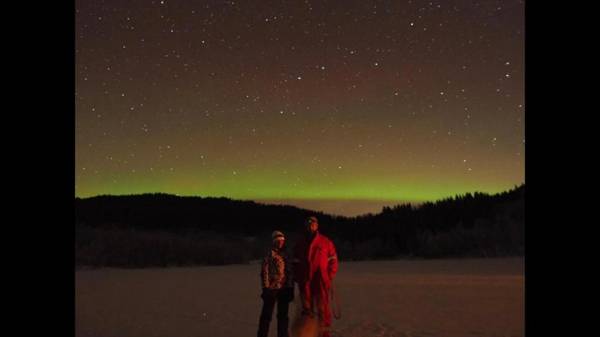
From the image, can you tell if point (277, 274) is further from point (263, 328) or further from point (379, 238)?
point (379, 238)

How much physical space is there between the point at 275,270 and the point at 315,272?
494 mm

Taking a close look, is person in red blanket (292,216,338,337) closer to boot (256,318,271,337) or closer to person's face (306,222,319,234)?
person's face (306,222,319,234)

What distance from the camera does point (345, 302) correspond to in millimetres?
16250

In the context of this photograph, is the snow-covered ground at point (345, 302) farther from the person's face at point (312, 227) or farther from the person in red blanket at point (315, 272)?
the person's face at point (312, 227)

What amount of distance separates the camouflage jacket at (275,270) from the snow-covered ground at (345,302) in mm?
2665

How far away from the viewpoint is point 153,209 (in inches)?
2709

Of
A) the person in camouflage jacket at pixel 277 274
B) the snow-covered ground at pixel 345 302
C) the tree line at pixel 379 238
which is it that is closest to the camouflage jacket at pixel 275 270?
the person in camouflage jacket at pixel 277 274

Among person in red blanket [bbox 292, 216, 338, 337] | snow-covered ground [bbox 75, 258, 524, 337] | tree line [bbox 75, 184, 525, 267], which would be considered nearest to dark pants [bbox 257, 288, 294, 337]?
Result: person in red blanket [bbox 292, 216, 338, 337]

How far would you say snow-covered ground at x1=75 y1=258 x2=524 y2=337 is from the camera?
12203mm

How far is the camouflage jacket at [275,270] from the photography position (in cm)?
864

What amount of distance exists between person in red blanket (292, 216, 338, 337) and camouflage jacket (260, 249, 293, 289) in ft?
0.48
